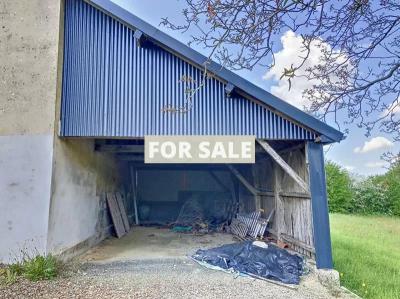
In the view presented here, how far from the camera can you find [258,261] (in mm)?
5785

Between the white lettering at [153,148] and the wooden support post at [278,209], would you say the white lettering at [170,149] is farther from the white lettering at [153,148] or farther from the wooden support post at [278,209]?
the wooden support post at [278,209]

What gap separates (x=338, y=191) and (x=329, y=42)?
17312 millimetres

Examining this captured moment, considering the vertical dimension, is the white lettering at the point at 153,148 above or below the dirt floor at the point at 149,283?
above

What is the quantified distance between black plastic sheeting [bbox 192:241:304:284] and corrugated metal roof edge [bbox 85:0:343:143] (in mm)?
2268

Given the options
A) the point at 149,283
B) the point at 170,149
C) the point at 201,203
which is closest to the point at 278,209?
the point at 170,149

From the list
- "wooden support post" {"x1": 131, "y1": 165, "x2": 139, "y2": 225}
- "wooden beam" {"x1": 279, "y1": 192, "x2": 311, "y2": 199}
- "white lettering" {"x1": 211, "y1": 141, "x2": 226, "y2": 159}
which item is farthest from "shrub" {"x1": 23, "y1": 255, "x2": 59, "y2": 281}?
"wooden support post" {"x1": 131, "y1": 165, "x2": 139, "y2": 225}

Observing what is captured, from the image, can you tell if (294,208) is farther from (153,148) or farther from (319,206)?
(153,148)

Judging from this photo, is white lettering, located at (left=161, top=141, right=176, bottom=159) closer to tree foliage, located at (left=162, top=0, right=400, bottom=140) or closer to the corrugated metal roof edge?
the corrugated metal roof edge

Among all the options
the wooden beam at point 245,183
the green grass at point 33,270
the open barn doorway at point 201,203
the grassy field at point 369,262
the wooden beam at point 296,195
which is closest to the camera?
the green grass at point 33,270

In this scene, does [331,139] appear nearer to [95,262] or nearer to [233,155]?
[233,155]

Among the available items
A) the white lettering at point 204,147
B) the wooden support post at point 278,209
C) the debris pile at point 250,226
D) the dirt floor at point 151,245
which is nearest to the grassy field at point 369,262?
the wooden support post at point 278,209

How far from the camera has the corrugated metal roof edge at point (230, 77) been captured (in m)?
5.92

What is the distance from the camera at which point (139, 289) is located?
186 inches

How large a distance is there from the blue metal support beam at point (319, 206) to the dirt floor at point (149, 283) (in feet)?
1.26
